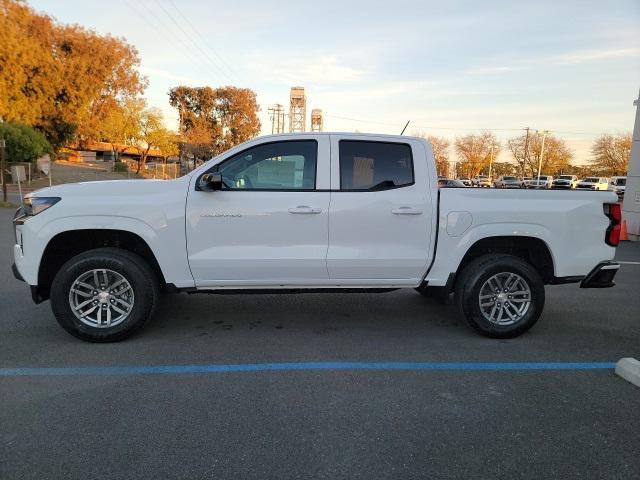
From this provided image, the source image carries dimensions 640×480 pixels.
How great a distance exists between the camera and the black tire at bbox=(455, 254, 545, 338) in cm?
466

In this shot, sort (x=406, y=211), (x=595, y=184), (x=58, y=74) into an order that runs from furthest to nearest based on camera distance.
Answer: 1. (x=595, y=184)
2. (x=58, y=74)
3. (x=406, y=211)

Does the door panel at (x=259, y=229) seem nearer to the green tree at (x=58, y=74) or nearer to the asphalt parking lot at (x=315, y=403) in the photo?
the asphalt parking lot at (x=315, y=403)

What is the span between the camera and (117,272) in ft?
14.2

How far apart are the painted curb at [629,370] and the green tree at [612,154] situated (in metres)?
80.0

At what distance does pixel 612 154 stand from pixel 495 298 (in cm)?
8261

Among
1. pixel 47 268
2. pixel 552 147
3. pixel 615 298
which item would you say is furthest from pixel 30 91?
pixel 552 147

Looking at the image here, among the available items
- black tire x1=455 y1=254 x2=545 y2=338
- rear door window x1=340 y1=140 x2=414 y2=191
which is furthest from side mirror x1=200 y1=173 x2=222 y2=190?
black tire x1=455 y1=254 x2=545 y2=338

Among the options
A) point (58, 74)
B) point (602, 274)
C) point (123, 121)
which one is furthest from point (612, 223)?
point (123, 121)

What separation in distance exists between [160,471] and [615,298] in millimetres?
6397

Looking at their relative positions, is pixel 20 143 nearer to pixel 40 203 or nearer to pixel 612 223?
pixel 40 203

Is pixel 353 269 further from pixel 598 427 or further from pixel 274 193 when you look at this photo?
pixel 598 427

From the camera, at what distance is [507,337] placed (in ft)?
15.6

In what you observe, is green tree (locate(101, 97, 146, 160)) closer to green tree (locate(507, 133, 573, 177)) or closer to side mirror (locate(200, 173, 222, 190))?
side mirror (locate(200, 173, 222, 190))

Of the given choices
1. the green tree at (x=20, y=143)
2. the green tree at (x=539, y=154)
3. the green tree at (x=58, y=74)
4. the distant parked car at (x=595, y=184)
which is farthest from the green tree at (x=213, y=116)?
the green tree at (x=539, y=154)
